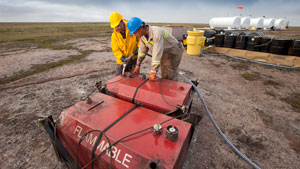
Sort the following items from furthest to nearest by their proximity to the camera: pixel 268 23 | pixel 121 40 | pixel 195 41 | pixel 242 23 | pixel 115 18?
pixel 268 23
pixel 242 23
pixel 195 41
pixel 121 40
pixel 115 18

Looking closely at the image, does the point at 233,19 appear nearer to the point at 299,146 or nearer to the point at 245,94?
the point at 245,94

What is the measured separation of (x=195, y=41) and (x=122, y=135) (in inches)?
347

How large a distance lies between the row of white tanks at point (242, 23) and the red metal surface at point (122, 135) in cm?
2819

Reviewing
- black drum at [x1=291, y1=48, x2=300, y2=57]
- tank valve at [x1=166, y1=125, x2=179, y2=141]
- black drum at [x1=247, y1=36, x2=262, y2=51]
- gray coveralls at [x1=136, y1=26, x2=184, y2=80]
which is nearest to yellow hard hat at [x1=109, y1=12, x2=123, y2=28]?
gray coveralls at [x1=136, y1=26, x2=184, y2=80]

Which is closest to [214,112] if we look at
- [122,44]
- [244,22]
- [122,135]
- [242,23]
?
[122,135]

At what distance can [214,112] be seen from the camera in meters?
3.73

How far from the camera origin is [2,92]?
4.81 meters

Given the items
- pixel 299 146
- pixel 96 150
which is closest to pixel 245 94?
pixel 299 146

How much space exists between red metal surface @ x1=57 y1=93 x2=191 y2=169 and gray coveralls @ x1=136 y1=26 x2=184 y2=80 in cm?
116

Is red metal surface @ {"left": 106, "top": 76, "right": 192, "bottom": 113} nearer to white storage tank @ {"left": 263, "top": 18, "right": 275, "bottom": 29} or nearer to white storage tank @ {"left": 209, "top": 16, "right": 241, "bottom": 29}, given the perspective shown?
white storage tank @ {"left": 209, "top": 16, "right": 241, "bottom": 29}

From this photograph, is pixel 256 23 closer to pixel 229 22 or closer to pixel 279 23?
pixel 279 23

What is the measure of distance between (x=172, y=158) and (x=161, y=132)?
322mm

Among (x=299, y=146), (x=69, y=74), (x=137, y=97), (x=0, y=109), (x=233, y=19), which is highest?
(x=233, y=19)

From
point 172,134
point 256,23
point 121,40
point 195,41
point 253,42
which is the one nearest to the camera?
point 172,134
